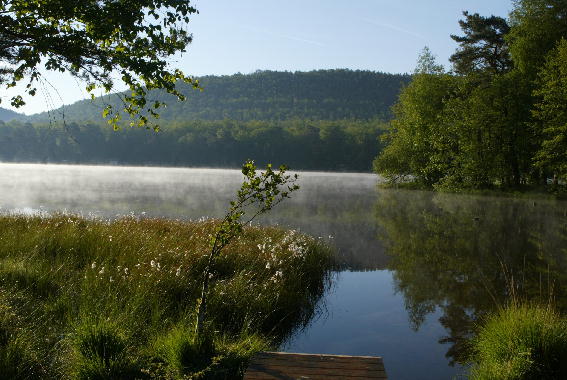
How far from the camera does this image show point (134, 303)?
662cm

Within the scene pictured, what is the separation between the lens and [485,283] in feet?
36.0

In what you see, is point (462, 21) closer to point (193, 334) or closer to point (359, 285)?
point (359, 285)

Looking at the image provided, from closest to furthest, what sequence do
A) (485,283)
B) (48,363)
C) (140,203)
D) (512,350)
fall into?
(48,363) < (512,350) < (485,283) < (140,203)

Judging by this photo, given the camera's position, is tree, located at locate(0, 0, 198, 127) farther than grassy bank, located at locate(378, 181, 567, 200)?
No

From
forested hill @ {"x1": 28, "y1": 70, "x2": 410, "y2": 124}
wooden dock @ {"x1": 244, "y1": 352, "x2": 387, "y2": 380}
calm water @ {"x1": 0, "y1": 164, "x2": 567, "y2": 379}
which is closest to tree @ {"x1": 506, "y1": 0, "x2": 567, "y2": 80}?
calm water @ {"x1": 0, "y1": 164, "x2": 567, "y2": 379}

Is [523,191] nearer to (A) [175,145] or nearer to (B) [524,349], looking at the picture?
(B) [524,349]

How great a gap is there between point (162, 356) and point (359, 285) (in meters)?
6.89

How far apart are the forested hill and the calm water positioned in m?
151

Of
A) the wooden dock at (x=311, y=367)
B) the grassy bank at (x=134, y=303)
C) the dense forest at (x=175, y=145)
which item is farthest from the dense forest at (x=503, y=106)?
the dense forest at (x=175, y=145)

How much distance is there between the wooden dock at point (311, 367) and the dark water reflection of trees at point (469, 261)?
A: 242 cm

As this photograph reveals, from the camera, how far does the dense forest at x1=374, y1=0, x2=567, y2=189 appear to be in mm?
33969

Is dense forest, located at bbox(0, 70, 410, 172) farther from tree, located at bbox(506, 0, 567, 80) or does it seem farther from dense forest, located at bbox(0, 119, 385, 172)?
tree, located at bbox(506, 0, 567, 80)

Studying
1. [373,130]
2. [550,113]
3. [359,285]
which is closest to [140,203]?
[359,285]

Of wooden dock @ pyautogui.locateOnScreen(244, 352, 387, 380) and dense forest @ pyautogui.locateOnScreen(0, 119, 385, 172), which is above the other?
dense forest @ pyautogui.locateOnScreen(0, 119, 385, 172)
